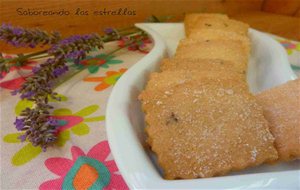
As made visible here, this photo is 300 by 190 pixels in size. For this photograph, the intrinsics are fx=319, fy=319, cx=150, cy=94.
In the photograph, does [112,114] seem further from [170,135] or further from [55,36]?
[55,36]

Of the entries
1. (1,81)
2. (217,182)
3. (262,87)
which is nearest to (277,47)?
(262,87)

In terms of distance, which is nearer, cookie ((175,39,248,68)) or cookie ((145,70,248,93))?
cookie ((145,70,248,93))

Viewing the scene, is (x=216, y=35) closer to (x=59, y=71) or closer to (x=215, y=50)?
(x=215, y=50)

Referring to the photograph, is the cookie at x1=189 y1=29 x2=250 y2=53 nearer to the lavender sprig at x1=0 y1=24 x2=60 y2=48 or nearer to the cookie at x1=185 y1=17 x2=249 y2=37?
the cookie at x1=185 y1=17 x2=249 y2=37

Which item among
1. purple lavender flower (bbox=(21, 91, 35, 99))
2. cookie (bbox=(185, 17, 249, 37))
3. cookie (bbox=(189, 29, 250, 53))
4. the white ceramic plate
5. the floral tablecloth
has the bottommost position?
the floral tablecloth

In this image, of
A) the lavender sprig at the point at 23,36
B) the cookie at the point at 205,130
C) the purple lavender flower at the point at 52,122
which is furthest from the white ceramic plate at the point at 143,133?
the lavender sprig at the point at 23,36

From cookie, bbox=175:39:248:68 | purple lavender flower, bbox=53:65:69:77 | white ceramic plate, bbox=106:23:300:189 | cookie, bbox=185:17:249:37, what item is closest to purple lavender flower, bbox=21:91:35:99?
purple lavender flower, bbox=53:65:69:77

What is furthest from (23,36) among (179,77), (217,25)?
(217,25)
